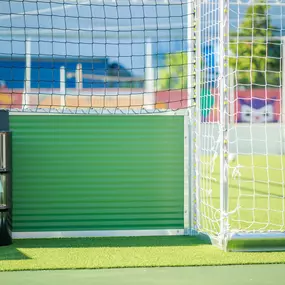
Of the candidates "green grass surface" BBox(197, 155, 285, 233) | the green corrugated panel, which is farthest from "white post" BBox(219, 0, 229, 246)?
the green corrugated panel

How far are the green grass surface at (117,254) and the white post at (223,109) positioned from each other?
294 millimetres

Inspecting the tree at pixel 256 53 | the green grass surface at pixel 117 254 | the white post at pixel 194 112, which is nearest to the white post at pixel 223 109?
the green grass surface at pixel 117 254

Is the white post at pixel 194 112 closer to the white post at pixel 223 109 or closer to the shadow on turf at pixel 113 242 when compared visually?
the shadow on turf at pixel 113 242

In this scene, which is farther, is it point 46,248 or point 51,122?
point 51,122

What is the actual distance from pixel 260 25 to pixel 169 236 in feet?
47.1

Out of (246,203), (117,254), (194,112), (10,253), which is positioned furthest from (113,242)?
(246,203)

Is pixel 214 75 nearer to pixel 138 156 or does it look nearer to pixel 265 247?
pixel 138 156

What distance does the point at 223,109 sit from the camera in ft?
17.6

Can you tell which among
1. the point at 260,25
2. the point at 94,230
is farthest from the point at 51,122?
the point at 260,25

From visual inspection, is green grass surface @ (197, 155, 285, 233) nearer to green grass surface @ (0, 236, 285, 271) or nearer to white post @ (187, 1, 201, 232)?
white post @ (187, 1, 201, 232)

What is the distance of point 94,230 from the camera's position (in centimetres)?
604

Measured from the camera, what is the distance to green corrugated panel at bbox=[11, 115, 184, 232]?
600cm

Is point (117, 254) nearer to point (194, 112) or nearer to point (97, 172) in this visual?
point (97, 172)

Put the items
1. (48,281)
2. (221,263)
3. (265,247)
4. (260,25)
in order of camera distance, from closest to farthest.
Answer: (48,281)
(221,263)
(265,247)
(260,25)
